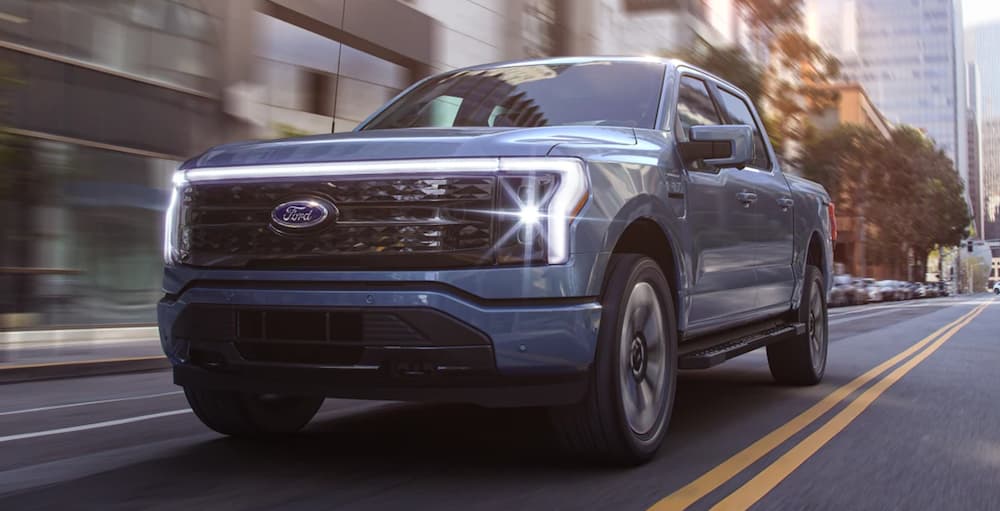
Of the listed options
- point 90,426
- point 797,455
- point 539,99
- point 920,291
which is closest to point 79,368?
point 90,426

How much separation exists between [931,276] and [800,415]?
149 metres

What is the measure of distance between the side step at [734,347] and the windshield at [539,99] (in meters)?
1.14

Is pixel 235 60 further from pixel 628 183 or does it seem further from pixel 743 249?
pixel 628 183

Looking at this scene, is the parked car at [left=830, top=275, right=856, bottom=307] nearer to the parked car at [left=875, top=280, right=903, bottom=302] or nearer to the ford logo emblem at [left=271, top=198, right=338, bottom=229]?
the parked car at [left=875, top=280, right=903, bottom=302]

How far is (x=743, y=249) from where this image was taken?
233 inches

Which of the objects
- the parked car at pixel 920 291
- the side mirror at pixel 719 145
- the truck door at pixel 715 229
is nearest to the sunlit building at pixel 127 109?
the truck door at pixel 715 229

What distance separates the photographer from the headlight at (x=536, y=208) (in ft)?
12.5

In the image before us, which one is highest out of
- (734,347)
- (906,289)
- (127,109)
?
(127,109)

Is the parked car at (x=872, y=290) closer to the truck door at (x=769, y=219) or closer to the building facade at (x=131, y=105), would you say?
the building facade at (x=131, y=105)

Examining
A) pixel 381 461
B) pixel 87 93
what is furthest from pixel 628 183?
pixel 87 93

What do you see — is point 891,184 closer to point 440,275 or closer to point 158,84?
point 158,84

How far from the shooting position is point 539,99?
5402 millimetres

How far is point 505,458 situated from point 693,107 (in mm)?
2373

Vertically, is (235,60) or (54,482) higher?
(235,60)
